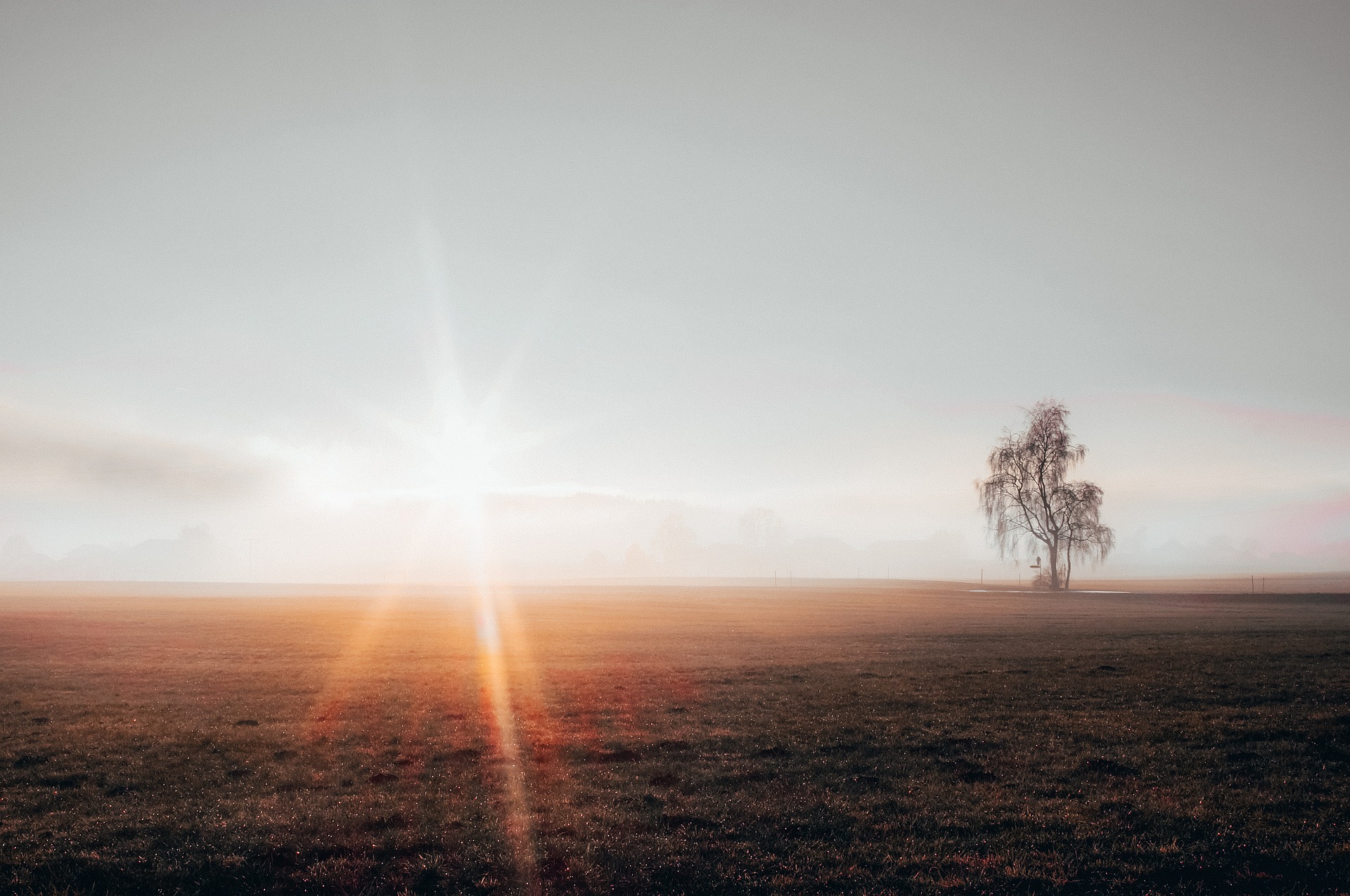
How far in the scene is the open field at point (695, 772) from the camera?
1072cm

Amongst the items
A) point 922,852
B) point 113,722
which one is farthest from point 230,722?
point 922,852

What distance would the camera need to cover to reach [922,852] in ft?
36.4

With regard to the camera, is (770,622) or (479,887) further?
(770,622)

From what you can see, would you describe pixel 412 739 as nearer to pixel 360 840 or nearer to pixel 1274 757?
pixel 360 840

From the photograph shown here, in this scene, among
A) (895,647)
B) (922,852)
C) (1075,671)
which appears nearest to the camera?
(922,852)

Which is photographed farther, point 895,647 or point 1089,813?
point 895,647

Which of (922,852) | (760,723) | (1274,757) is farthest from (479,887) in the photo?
(1274,757)

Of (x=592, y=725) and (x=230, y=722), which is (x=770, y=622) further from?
(x=230, y=722)

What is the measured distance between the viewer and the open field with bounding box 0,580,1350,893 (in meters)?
10.7

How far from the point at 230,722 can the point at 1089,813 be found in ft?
69.8

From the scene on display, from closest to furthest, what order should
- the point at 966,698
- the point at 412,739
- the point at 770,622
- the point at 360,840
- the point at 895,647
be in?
the point at 360,840 → the point at 412,739 → the point at 966,698 → the point at 895,647 → the point at 770,622

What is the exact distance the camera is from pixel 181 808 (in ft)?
44.9

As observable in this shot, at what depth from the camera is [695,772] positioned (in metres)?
15.4

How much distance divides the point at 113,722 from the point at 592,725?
537 inches
